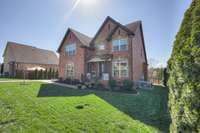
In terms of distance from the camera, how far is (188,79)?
2.40 m

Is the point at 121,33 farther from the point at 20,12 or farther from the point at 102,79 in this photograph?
the point at 20,12

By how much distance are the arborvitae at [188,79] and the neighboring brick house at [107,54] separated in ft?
45.2

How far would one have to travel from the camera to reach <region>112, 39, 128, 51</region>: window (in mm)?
17211

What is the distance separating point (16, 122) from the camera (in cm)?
480

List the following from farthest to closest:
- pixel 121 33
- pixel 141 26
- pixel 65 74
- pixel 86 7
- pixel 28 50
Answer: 1. pixel 28 50
2. pixel 65 74
3. pixel 141 26
4. pixel 121 33
5. pixel 86 7

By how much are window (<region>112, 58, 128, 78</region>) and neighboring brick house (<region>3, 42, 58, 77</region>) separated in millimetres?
19312

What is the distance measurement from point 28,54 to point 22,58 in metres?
2.32

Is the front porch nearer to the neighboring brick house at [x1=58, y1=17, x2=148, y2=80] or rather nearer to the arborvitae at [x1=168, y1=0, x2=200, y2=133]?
the neighboring brick house at [x1=58, y1=17, x2=148, y2=80]

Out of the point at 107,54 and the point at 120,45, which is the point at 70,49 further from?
the point at 120,45

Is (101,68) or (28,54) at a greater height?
(28,54)

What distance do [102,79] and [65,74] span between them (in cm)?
755

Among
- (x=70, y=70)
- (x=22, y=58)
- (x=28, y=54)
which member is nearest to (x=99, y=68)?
(x=70, y=70)

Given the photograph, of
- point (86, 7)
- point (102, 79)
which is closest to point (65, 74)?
point (102, 79)

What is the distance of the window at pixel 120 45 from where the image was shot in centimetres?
1721
